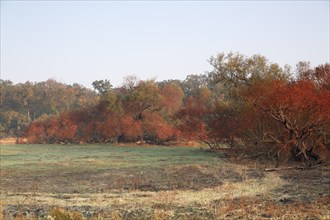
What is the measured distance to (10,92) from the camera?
97.9 m

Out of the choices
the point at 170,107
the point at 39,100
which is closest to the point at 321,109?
the point at 170,107

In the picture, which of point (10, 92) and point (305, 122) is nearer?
point (305, 122)

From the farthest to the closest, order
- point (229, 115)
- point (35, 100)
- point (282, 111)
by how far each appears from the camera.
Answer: point (35, 100) → point (229, 115) → point (282, 111)

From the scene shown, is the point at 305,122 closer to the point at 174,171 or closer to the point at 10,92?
the point at 174,171

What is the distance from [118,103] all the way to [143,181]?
4514 centimetres

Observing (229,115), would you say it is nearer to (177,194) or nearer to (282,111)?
(282,111)

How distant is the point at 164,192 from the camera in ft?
59.8

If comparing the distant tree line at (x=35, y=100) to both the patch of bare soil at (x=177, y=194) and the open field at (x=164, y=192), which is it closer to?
the open field at (x=164, y=192)

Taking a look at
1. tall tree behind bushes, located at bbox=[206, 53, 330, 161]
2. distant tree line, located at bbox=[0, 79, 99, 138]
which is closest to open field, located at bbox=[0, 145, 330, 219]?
tall tree behind bushes, located at bbox=[206, 53, 330, 161]

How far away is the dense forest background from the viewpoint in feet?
94.2

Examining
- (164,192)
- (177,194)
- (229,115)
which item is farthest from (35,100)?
(177,194)

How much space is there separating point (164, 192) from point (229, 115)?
73.9 feet

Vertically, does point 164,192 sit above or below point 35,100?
below

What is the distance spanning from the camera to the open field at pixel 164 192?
1291 centimetres
